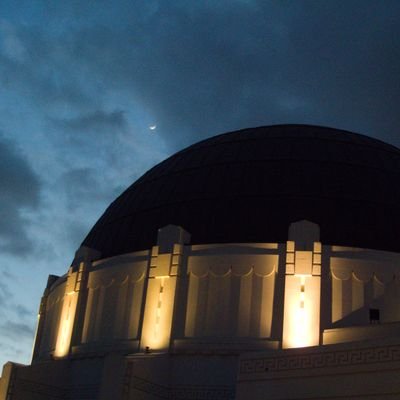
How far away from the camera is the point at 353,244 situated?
25781 millimetres

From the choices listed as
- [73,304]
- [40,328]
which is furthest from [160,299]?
[40,328]

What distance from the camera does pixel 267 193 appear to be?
27812mm

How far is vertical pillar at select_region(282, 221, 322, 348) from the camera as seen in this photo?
23562 mm

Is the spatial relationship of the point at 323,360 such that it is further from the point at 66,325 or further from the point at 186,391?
the point at 66,325

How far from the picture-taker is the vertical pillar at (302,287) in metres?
23.6

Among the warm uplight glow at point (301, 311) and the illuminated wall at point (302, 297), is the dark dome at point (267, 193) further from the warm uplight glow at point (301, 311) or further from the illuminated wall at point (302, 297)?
the warm uplight glow at point (301, 311)

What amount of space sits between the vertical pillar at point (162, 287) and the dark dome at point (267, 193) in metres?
1.20

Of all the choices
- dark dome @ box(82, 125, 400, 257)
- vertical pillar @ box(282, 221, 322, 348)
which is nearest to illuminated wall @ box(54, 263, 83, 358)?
dark dome @ box(82, 125, 400, 257)

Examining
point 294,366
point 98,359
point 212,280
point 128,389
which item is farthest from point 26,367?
point 294,366

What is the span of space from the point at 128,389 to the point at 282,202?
965 centimetres

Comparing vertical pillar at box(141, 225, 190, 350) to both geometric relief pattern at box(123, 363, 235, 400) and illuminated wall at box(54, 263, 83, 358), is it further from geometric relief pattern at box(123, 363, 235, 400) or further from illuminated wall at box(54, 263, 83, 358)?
illuminated wall at box(54, 263, 83, 358)

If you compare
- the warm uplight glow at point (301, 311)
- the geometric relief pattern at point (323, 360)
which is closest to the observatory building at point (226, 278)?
the warm uplight glow at point (301, 311)

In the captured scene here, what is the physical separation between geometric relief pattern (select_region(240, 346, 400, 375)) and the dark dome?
7.53 m

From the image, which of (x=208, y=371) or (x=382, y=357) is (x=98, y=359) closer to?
(x=208, y=371)
